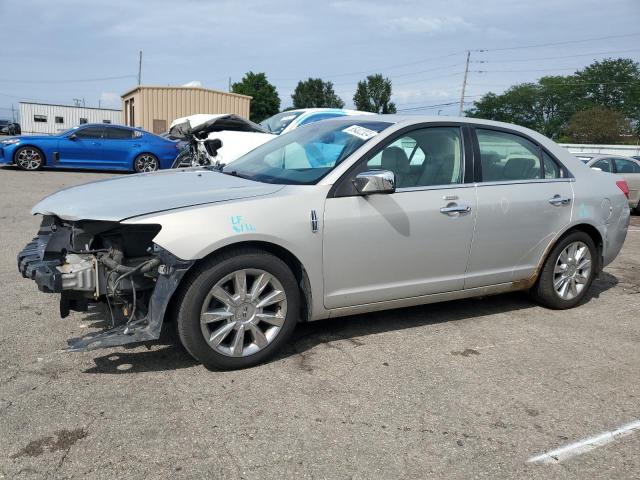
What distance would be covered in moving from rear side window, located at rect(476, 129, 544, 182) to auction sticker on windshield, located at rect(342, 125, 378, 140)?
38.2 inches

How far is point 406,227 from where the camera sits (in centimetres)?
404

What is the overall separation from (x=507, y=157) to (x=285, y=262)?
219 cm

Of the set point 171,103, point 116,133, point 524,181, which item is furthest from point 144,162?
point 171,103

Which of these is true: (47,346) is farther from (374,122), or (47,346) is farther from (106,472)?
(374,122)

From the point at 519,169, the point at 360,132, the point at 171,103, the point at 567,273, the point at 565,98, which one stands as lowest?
the point at 567,273

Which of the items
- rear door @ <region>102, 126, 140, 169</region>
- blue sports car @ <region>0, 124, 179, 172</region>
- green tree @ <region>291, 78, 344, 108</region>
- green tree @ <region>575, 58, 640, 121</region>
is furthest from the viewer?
green tree @ <region>291, 78, 344, 108</region>

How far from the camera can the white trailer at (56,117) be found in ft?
147

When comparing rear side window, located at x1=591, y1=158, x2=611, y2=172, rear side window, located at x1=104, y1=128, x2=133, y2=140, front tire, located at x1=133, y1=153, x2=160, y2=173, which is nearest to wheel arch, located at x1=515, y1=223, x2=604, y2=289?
rear side window, located at x1=591, y1=158, x2=611, y2=172

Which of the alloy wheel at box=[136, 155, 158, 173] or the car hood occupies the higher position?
the alloy wheel at box=[136, 155, 158, 173]

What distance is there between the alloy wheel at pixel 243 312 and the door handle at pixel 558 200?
2.53 metres

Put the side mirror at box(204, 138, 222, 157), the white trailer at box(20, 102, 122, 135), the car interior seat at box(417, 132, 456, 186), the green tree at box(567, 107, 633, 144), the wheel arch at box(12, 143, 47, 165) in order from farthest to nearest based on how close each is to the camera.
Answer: the green tree at box(567, 107, 633, 144), the white trailer at box(20, 102, 122, 135), the wheel arch at box(12, 143, 47, 165), the side mirror at box(204, 138, 222, 157), the car interior seat at box(417, 132, 456, 186)

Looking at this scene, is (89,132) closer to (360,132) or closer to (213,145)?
(213,145)

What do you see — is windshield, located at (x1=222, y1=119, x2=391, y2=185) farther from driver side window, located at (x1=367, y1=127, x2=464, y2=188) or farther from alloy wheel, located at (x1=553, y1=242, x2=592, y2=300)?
alloy wheel, located at (x1=553, y1=242, x2=592, y2=300)

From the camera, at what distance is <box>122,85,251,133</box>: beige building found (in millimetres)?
29109
